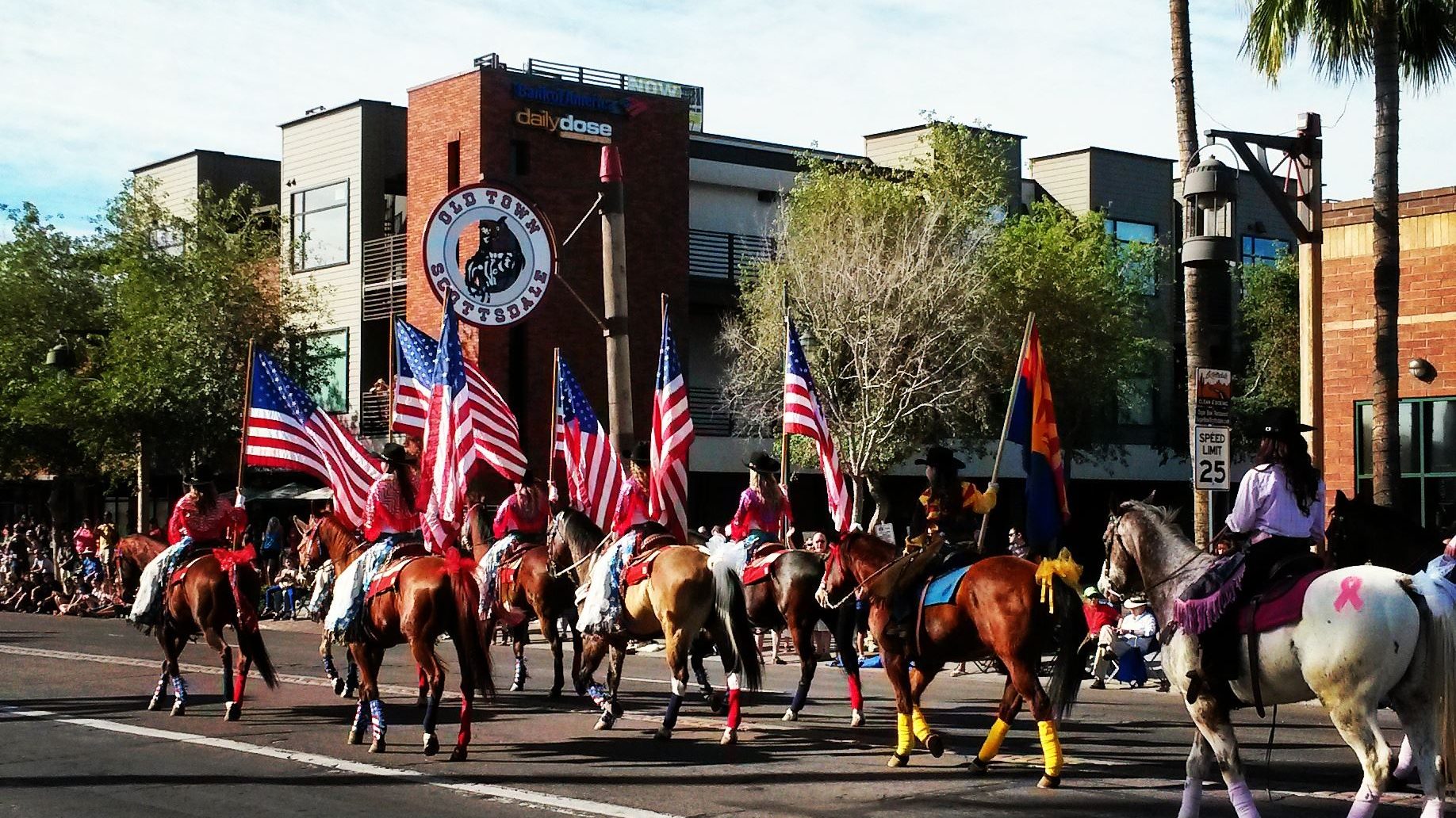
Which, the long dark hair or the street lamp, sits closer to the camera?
the long dark hair

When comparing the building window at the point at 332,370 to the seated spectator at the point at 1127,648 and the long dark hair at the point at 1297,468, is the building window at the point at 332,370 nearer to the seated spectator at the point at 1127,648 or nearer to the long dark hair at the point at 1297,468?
the seated spectator at the point at 1127,648

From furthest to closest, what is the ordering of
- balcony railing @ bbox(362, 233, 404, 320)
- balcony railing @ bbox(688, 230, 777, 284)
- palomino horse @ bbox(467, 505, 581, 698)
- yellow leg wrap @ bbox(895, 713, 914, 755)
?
balcony railing @ bbox(688, 230, 777, 284) < balcony railing @ bbox(362, 233, 404, 320) < palomino horse @ bbox(467, 505, 581, 698) < yellow leg wrap @ bbox(895, 713, 914, 755)

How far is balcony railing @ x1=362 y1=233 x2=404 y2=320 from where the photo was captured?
39.7m

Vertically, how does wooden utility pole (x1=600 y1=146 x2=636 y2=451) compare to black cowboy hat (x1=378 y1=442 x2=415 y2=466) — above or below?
above

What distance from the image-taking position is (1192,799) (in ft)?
30.2

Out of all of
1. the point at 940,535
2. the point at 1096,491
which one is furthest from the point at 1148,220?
the point at 940,535

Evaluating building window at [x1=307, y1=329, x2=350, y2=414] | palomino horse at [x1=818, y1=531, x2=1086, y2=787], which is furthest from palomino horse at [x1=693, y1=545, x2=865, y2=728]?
building window at [x1=307, y1=329, x2=350, y2=414]

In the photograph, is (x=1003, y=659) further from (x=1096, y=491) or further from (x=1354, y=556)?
(x=1096, y=491)

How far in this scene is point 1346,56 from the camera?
19.8 metres

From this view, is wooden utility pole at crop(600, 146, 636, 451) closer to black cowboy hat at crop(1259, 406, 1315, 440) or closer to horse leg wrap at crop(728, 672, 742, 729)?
horse leg wrap at crop(728, 672, 742, 729)

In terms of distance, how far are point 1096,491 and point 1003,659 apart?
4291 cm

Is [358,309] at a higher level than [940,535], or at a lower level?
higher

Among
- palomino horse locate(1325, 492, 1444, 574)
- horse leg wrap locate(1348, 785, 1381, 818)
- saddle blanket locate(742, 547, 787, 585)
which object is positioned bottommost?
horse leg wrap locate(1348, 785, 1381, 818)

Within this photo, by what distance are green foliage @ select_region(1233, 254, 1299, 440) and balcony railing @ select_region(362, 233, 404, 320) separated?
25.6 metres
